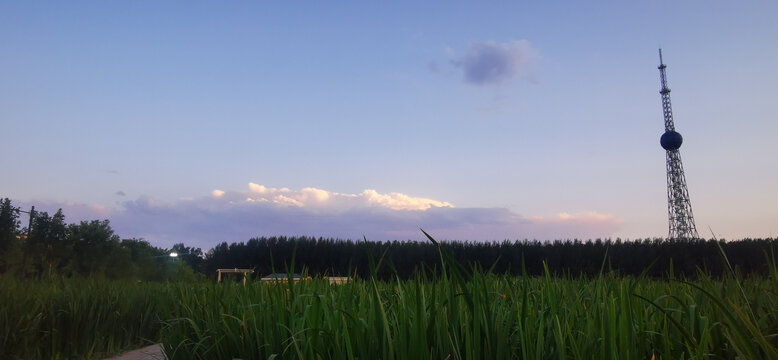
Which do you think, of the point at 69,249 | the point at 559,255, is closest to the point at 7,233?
the point at 69,249

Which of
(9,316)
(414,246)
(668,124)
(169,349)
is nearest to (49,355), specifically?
(9,316)

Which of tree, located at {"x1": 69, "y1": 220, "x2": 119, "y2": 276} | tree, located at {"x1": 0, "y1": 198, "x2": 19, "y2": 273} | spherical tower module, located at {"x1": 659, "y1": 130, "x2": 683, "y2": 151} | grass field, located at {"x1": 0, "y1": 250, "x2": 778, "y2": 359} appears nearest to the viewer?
grass field, located at {"x1": 0, "y1": 250, "x2": 778, "y2": 359}

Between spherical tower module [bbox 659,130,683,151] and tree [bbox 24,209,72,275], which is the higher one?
spherical tower module [bbox 659,130,683,151]

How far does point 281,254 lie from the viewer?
3139 cm

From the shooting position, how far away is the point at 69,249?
27234 mm

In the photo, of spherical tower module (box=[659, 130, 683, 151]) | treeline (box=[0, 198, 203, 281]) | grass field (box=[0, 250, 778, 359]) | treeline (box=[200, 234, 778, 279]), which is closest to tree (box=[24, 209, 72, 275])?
treeline (box=[0, 198, 203, 281])

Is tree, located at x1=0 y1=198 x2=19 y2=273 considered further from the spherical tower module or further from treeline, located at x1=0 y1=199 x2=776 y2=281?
the spherical tower module

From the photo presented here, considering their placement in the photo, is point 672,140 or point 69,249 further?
point 672,140

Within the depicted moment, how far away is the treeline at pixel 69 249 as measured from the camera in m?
25.4

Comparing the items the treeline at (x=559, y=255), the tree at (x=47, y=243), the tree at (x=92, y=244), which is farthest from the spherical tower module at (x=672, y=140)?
the tree at (x=47, y=243)

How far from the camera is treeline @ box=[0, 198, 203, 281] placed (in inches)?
1000

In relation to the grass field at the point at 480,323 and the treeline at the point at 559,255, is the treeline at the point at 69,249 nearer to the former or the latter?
the treeline at the point at 559,255

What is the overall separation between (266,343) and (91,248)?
3048 cm

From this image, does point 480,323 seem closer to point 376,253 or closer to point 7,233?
point 376,253
